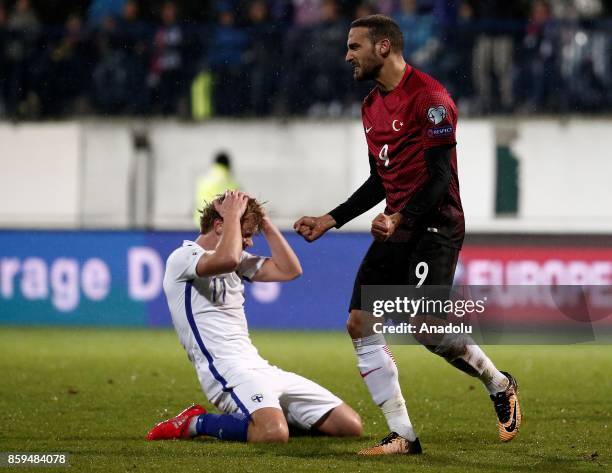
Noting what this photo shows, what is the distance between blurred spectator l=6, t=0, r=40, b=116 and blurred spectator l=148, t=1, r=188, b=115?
1.67 metres

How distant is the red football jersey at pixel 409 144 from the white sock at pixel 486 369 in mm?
605

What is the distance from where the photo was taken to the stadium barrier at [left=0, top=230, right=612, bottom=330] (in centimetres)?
1588

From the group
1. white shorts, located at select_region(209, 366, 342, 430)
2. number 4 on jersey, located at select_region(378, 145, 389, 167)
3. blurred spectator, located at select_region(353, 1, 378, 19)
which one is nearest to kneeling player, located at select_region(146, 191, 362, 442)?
white shorts, located at select_region(209, 366, 342, 430)

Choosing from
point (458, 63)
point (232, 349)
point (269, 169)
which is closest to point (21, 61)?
point (269, 169)

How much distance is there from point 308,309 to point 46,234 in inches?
131

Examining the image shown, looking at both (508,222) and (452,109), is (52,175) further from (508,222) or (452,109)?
(452,109)

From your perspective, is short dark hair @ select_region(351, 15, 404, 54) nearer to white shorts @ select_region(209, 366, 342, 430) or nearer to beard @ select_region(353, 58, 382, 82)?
beard @ select_region(353, 58, 382, 82)

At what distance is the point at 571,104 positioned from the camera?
17688 millimetres

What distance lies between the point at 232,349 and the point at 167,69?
11.0 metres

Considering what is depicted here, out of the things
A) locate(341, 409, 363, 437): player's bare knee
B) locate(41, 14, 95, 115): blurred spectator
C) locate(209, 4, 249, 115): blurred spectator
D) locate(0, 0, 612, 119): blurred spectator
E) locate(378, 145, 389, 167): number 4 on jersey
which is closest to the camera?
locate(378, 145, 389, 167): number 4 on jersey

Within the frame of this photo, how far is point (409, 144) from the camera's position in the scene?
23.9 ft

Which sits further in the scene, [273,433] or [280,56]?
[280,56]

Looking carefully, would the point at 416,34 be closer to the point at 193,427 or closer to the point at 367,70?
the point at 367,70

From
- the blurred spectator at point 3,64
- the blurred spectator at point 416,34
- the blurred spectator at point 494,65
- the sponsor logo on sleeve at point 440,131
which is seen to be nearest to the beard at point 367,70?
the sponsor logo on sleeve at point 440,131
